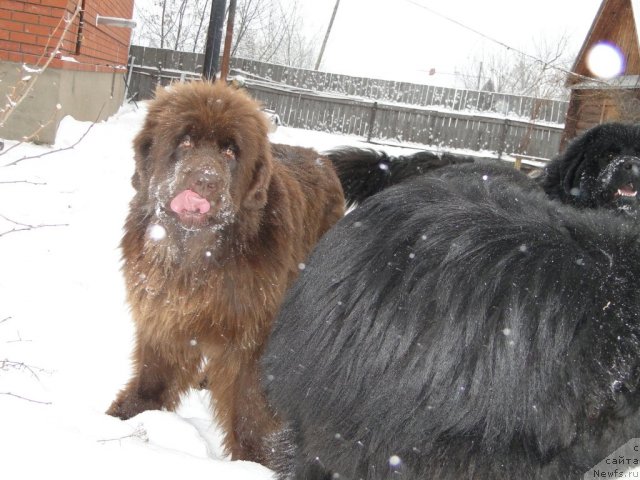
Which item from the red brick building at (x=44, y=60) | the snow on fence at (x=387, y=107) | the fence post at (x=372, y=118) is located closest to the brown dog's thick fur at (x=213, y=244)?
the red brick building at (x=44, y=60)

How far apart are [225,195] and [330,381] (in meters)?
1.35

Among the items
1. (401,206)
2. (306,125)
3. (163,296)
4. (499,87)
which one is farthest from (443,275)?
(499,87)

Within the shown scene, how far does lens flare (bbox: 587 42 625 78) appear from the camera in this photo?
15898 millimetres

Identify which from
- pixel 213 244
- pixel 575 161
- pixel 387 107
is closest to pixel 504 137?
pixel 387 107

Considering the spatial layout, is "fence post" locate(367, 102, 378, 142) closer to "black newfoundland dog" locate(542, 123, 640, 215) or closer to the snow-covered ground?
the snow-covered ground

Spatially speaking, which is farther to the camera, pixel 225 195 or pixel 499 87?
pixel 499 87

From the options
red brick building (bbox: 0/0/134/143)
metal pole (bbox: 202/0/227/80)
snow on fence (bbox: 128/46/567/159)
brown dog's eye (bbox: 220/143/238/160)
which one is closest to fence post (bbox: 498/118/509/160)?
snow on fence (bbox: 128/46/567/159)

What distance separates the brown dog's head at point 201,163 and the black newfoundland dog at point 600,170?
2414 mm

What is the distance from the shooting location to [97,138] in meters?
9.67

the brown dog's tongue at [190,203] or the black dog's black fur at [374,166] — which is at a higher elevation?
the black dog's black fur at [374,166]

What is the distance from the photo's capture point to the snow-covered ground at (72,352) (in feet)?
7.44

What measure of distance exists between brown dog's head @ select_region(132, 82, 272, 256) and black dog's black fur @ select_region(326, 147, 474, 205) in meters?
1.23

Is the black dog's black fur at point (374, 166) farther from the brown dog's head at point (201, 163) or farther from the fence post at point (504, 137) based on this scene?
the fence post at point (504, 137)

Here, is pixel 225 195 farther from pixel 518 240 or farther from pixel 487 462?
pixel 487 462
